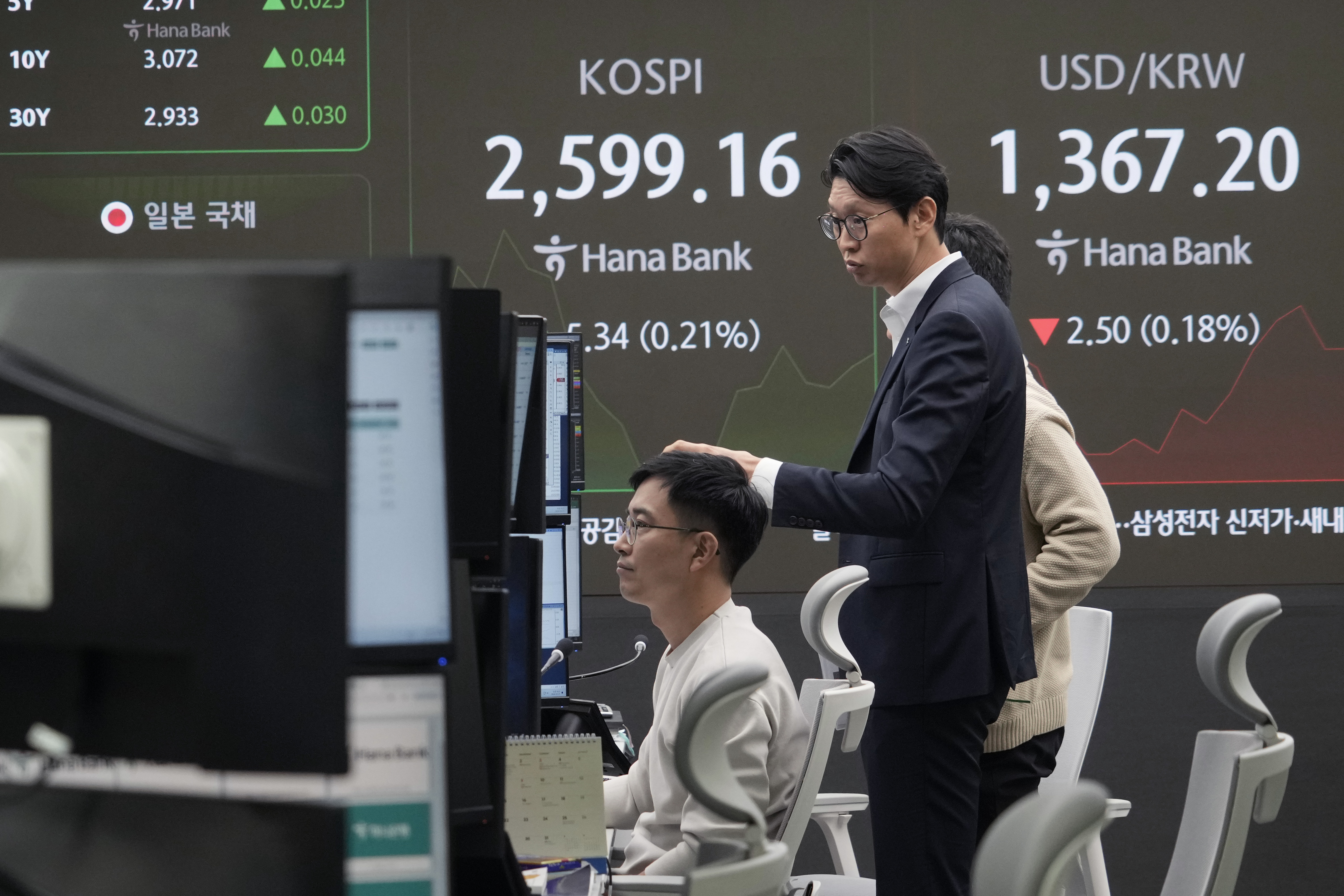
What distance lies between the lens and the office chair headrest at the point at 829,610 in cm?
162

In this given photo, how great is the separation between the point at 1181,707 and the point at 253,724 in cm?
361

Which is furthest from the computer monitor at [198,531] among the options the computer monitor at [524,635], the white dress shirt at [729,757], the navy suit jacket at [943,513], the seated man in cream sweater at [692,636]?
the navy suit jacket at [943,513]

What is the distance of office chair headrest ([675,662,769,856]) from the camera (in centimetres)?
93

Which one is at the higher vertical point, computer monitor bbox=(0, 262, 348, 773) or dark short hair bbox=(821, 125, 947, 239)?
dark short hair bbox=(821, 125, 947, 239)

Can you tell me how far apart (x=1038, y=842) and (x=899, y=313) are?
58.0 inches

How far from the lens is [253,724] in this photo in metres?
0.70

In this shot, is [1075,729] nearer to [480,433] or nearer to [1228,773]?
[1228,773]

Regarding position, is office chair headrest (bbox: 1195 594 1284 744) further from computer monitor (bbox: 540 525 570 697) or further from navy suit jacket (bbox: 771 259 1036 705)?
computer monitor (bbox: 540 525 570 697)

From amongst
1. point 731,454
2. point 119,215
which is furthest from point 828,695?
point 119,215

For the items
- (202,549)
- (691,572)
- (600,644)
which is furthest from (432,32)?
(202,549)

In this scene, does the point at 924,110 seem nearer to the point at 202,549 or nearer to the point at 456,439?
the point at 456,439

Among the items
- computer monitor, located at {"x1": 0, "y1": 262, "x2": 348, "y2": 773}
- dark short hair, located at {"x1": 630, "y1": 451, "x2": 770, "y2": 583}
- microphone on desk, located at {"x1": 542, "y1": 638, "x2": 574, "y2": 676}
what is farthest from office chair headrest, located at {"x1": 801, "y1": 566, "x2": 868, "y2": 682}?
computer monitor, located at {"x1": 0, "y1": 262, "x2": 348, "y2": 773}

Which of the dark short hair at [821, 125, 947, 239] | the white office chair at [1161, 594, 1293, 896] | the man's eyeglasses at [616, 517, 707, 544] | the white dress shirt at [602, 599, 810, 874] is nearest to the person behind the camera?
the white office chair at [1161, 594, 1293, 896]

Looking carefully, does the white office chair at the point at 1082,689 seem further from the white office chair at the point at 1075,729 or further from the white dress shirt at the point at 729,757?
the white dress shirt at the point at 729,757
